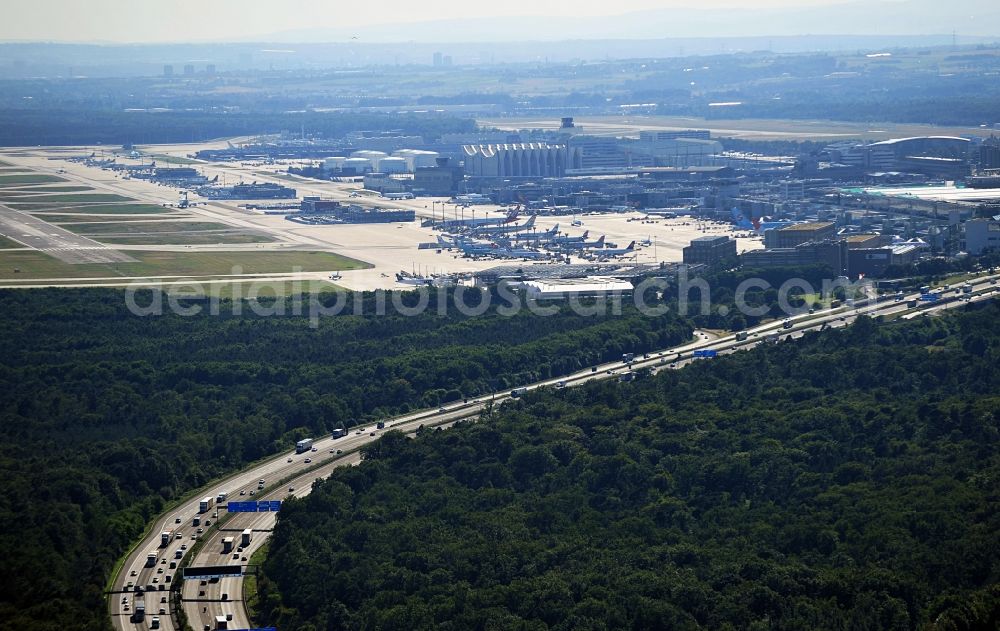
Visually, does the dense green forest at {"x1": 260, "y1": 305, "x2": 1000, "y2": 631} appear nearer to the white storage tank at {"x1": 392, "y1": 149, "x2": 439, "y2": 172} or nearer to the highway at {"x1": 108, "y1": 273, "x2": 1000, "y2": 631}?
the highway at {"x1": 108, "y1": 273, "x2": 1000, "y2": 631}

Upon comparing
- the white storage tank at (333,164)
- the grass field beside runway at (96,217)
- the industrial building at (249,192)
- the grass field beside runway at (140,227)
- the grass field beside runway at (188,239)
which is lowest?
the grass field beside runway at (188,239)

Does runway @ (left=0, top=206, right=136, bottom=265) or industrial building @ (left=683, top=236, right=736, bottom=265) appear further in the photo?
runway @ (left=0, top=206, right=136, bottom=265)

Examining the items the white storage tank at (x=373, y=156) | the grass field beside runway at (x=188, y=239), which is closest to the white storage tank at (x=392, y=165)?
the white storage tank at (x=373, y=156)

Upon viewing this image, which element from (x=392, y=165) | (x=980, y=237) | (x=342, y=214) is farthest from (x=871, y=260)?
(x=392, y=165)

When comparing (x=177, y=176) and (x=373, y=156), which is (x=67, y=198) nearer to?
(x=177, y=176)

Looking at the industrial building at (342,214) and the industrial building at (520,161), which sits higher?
the industrial building at (520,161)

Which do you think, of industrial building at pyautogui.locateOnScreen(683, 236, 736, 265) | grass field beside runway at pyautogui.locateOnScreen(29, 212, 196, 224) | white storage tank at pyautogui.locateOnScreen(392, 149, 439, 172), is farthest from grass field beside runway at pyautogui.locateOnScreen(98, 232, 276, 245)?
white storage tank at pyautogui.locateOnScreen(392, 149, 439, 172)

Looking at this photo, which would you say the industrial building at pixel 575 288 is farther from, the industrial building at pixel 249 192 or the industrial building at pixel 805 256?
the industrial building at pixel 249 192

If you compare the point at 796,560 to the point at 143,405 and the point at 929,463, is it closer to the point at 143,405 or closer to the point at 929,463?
the point at 929,463
